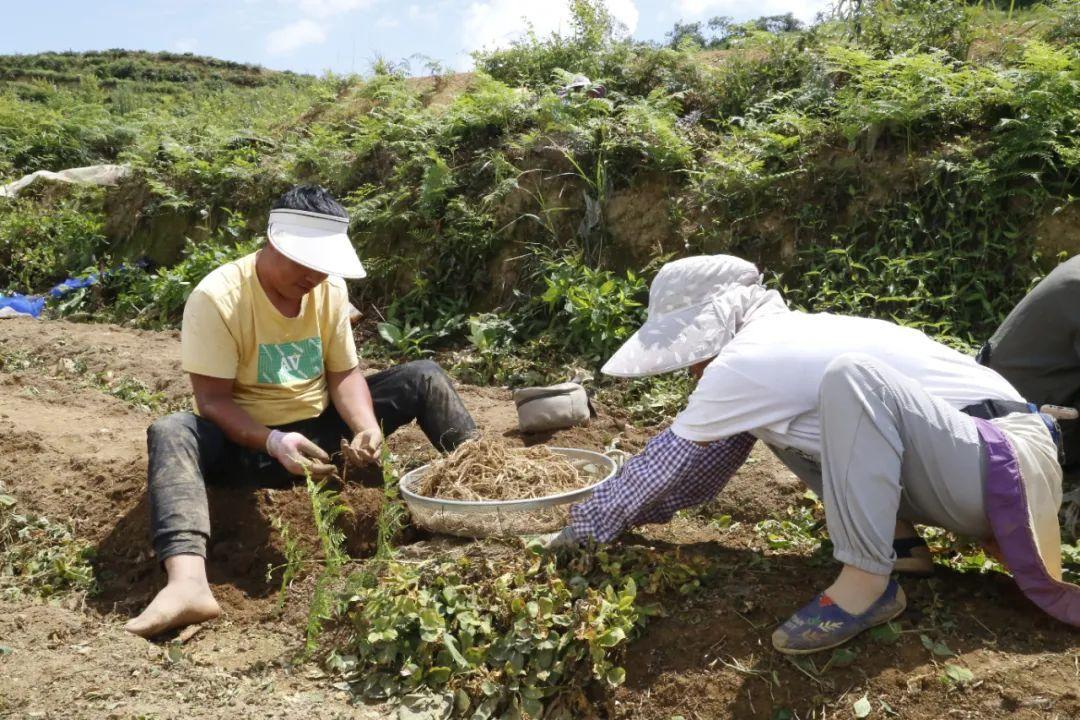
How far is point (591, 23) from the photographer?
9414 millimetres

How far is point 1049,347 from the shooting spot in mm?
3795

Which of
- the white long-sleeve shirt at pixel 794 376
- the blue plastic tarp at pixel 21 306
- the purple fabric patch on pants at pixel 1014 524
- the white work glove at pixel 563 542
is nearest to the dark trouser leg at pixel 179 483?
the white work glove at pixel 563 542

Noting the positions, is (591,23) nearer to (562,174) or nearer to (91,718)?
(562,174)

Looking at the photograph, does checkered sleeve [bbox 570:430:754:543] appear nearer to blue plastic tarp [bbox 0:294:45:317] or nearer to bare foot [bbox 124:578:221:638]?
bare foot [bbox 124:578:221:638]

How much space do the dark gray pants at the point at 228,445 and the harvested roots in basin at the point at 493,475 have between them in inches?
16.4

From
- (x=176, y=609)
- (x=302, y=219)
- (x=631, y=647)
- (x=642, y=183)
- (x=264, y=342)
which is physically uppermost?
(x=302, y=219)

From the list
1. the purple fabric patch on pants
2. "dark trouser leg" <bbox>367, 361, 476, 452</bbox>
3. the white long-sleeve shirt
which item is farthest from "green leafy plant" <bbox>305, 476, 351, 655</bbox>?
the purple fabric patch on pants

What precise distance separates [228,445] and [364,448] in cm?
57

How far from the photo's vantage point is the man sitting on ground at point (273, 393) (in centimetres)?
333

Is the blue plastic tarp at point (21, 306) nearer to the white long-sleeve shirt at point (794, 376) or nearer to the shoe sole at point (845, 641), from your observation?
the white long-sleeve shirt at point (794, 376)

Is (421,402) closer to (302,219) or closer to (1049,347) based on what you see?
Result: (302,219)

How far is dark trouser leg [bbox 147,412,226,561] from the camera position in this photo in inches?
130

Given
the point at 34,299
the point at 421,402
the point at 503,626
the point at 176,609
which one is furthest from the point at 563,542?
the point at 34,299

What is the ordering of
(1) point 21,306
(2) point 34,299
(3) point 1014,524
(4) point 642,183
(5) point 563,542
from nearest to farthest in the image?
(3) point 1014,524 → (5) point 563,542 → (4) point 642,183 → (1) point 21,306 → (2) point 34,299
